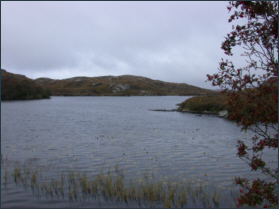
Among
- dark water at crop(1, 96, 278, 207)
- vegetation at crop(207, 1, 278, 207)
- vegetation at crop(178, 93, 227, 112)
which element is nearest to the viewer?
vegetation at crop(207, 1, 278, 207)

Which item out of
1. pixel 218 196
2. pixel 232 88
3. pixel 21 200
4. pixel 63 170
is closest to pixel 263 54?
pixel 232 88

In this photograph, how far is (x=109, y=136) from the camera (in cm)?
3170

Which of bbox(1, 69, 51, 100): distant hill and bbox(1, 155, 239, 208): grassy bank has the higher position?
bbox(1, 69, 51, 100): distant hill

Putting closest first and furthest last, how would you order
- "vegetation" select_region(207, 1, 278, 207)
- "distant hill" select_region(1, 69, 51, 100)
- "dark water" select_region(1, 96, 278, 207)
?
"vegetation" select_region(207, 1, 278, 207) → "dark water" select_region(1, 96, 278, 207) → "distant hill" select_region(1, 69, 51, 100)

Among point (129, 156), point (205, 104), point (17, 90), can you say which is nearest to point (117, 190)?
point (129, 156)

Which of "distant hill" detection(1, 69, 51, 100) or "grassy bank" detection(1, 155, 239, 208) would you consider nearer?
"grassy bank" detection(1, 155, 239, 208)

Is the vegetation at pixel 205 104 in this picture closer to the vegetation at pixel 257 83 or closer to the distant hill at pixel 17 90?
the vegetation at pixel 257 83

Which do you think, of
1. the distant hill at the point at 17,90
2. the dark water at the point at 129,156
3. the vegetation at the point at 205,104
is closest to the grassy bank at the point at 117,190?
the dark water at the point at 129,156

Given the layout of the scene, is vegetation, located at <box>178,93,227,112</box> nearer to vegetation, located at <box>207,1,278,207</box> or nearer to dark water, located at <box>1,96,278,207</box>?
dark water, located at <box>1,96,278,207</box>

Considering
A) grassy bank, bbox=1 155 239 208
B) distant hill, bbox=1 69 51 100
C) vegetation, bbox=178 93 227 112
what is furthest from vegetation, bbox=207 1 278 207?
distant hill, bbox=1 69 51 100

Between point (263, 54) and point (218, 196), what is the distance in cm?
788

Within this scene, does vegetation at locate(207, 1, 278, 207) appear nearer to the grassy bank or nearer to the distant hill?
the grassy bank

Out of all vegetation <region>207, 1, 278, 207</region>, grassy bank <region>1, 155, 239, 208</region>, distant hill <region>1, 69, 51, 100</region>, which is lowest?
grassy bank <region>1, 155, 239, 208</region>

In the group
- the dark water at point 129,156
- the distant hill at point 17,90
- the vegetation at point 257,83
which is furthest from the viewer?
the distant hill at point 17,90
